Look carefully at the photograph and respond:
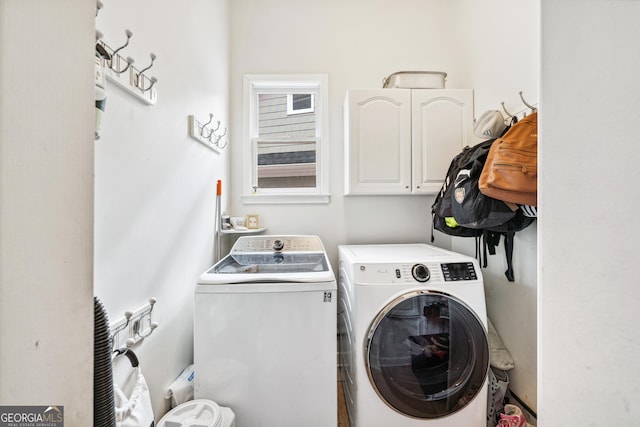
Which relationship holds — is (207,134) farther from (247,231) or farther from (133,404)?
(133,404)

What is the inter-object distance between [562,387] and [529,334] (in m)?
1.21

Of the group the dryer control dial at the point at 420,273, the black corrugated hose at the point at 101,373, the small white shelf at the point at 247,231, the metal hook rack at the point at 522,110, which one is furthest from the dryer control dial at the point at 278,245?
the metal hook rack at the point at 522,110

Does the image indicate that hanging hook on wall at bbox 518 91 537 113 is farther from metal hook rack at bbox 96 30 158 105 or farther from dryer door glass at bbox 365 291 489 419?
metal hook rack at bbox 96 30 158 105

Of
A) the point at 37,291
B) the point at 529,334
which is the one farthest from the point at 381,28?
the point at 37,291

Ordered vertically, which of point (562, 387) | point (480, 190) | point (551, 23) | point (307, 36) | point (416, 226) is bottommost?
point (562, 387)

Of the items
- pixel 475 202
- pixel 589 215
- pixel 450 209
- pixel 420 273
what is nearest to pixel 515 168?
pixel 475 202

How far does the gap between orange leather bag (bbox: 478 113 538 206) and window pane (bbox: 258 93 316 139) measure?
1594mm

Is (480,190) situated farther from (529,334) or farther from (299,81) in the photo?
(299,81)

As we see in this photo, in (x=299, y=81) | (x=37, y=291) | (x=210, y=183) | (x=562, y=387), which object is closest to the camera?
(x=37, y=291)

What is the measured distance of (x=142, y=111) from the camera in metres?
1.03

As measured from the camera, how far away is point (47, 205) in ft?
1.11

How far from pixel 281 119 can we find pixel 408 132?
1.19 metres

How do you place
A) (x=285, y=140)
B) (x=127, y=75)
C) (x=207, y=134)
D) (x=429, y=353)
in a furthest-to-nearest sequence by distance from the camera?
1. (x=285, y=140)
2. (x=207, y=134)
3. (x=429, y=353)
4. (x=127, y=75)

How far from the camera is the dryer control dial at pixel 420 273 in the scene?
4.26 feet
